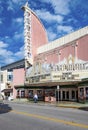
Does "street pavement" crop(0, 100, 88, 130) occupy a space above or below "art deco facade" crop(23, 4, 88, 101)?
below

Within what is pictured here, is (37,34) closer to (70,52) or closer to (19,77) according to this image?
(19,77)

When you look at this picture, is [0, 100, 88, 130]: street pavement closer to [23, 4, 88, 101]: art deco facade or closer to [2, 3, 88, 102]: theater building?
[23, 4, 88, 101]: art deco facade

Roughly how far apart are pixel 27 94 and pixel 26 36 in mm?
12913

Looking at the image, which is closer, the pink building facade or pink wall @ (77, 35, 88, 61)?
the pink building facade

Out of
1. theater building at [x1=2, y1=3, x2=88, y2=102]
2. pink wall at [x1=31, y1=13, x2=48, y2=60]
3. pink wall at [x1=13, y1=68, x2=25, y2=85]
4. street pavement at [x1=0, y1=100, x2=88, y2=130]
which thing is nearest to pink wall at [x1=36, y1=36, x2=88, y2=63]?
theater building at [x1=2, y1=3, x2=88, y2=102]

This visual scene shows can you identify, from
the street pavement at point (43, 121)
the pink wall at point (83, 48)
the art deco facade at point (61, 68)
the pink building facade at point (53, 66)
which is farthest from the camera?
the pink wall at point (83, 48)

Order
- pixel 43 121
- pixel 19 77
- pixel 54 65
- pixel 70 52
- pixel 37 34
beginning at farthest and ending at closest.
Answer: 1. pixel 37 34
2. pixel 19 77
3. pixel 70 52
4. pixel 54 65
5. pixel 43 121

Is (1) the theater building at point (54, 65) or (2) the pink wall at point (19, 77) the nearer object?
(1) the theater building at point (54, 65)

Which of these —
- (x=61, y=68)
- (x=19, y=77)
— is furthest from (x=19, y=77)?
(x=61, y=68)

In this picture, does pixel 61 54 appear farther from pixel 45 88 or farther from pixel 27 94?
pixel 27 94

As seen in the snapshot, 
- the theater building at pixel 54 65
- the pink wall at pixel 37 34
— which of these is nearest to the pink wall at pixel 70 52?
the theater building at pixel 54 65

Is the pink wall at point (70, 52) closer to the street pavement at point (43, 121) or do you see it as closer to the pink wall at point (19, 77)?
the pink wall at point (19, 77)

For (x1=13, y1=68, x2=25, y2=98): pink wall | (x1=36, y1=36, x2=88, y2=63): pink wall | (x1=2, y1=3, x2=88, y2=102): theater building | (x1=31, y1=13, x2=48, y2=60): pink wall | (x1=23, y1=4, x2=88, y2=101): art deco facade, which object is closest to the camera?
(x1=23, y1=4, x2=88, y2=101): art deco facade

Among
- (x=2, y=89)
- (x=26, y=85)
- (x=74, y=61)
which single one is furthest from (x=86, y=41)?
(x=2, y=89)
